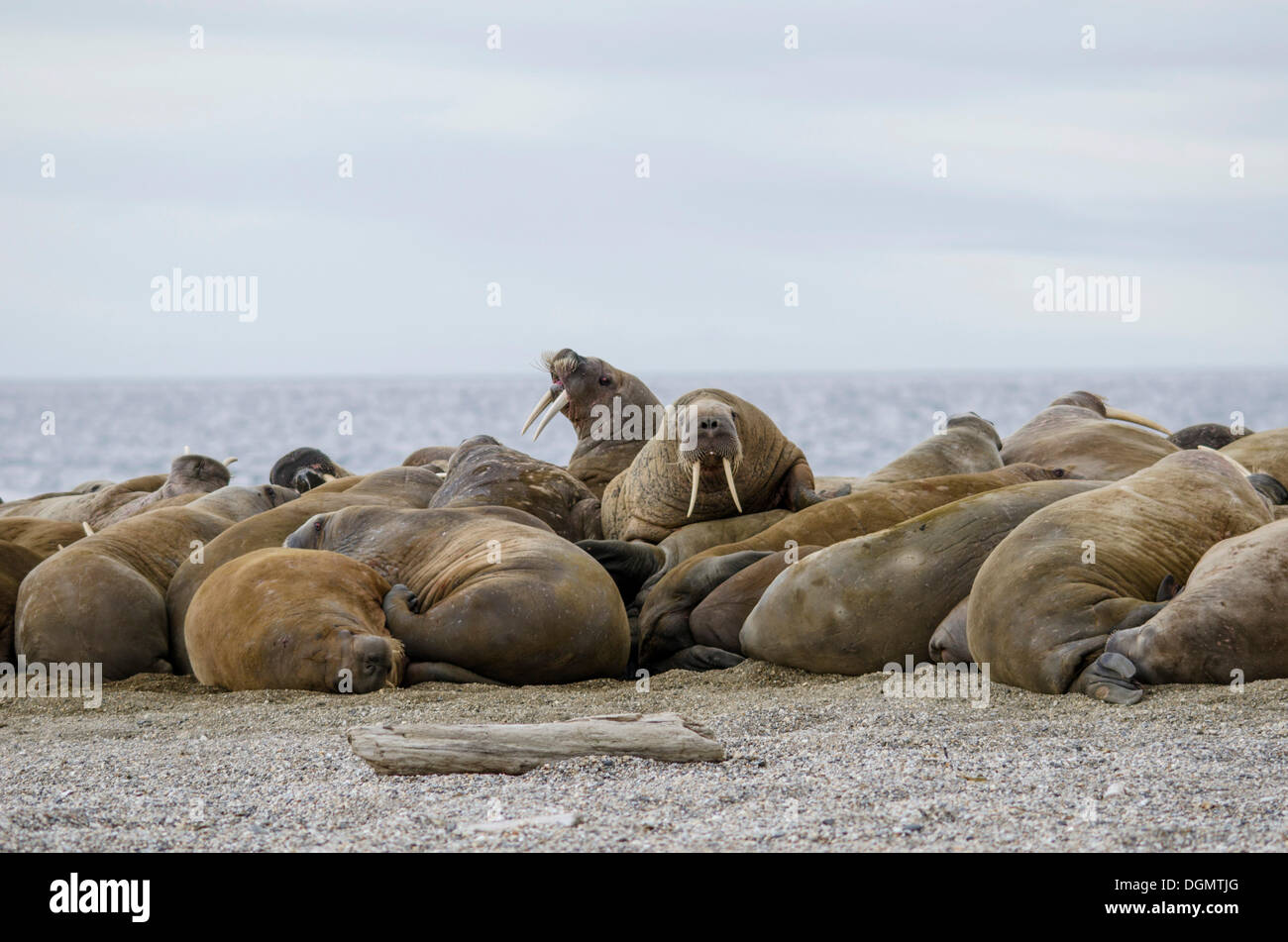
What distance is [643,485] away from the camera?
30.3ft

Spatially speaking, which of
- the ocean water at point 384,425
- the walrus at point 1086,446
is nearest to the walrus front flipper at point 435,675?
the walrus at point 1086,446

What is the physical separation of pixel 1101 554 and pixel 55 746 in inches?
157

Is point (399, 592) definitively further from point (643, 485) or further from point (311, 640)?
point (643, 485)

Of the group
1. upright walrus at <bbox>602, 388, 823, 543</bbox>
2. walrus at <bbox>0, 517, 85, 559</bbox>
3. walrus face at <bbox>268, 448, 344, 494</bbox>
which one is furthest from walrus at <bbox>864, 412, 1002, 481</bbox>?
walrus at <bbox>0, 517, 85, 559</bbox>

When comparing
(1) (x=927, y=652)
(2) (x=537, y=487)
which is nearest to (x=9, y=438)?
(2) (x=537, y=487)

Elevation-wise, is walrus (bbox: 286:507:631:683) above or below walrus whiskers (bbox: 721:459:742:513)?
below

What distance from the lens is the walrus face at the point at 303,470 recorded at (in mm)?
10781

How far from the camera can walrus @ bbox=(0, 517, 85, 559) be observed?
885cm

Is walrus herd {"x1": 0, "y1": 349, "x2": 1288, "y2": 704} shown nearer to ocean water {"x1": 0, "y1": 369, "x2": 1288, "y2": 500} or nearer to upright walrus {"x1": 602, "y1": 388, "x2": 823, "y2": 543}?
upright walrus {"x1": 602, "y1": 388, "x2": 823, "y2": 543}

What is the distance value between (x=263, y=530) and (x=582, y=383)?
12.0 ft

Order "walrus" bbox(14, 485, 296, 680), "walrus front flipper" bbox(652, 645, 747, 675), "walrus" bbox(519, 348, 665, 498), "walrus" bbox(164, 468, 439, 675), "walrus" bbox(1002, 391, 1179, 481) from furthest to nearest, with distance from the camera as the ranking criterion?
"walrus" bbox(519, 348, 665, 498), "walrus" bbox(1002, 391, 1179, 481), "walrus" bbox(164, 468, 439, 675), "walrus" bbox(14, 485, 296, 680), "walrus front flipper" bbox(652, 645, 747, 675)

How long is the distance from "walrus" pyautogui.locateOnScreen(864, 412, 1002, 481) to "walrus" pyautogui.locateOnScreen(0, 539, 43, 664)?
202 inches

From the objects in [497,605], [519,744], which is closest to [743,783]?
[519,744]

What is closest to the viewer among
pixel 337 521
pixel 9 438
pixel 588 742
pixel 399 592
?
pixel 588 742
